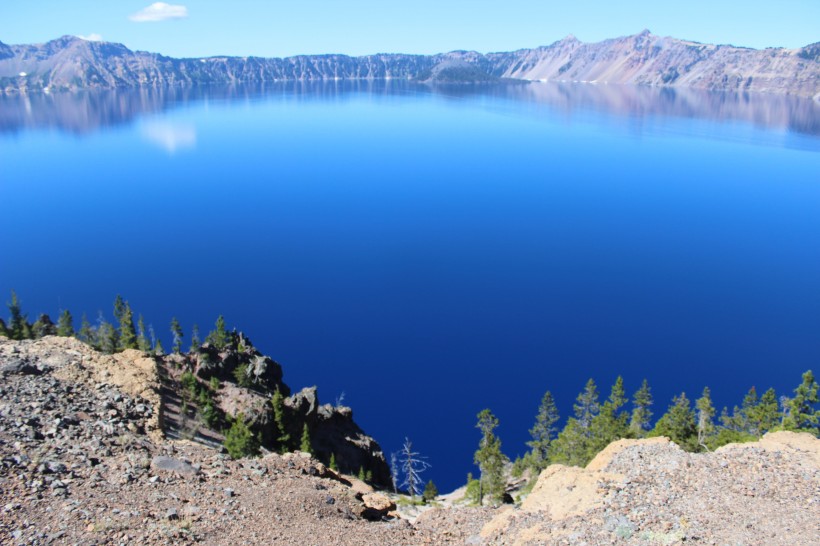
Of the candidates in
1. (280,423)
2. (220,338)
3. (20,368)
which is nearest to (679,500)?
(20,368)

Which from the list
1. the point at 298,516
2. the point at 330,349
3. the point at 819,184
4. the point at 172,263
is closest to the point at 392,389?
the point at 330,349

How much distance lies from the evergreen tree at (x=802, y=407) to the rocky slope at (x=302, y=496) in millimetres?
15532

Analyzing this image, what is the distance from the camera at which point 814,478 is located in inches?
789

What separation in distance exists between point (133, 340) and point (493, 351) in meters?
47.8

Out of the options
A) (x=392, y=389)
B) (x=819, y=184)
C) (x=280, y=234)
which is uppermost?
(x=819, y=184)

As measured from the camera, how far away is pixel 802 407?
37.7m

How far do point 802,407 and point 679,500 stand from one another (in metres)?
25.9

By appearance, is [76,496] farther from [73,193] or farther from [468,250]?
[73,193]

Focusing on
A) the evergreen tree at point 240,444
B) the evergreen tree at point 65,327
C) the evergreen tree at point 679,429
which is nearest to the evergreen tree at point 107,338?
the evergreen tree at point 65,327

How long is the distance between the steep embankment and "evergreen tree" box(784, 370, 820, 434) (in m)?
15.5

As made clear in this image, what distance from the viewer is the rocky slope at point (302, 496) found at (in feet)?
56.9

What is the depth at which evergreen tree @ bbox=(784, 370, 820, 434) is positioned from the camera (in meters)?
36.3

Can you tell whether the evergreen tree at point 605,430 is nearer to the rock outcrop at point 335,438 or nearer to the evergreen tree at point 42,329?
the rock outcrop at point 335,438

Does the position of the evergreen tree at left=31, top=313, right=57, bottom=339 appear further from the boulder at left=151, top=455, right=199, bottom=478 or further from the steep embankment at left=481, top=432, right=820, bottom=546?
the steep embankment at left=481, top=432, right=820, bottom=546
